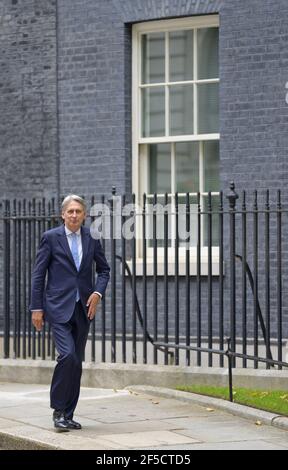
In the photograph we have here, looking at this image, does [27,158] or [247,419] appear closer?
[247,419]

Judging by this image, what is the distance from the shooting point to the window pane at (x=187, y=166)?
46.4ft

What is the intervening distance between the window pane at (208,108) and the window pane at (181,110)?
11cm

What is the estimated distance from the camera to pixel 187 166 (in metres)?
14.2

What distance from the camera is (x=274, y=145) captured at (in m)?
13.2

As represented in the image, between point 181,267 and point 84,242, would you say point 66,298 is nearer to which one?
point 84,242

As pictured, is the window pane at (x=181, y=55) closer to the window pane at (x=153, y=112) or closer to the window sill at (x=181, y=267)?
the window pane at (x=153, y=112)

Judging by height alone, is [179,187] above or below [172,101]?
below

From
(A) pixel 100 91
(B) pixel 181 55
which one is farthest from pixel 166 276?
(B) pixel 181 55

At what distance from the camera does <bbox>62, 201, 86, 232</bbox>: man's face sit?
31.6 feet

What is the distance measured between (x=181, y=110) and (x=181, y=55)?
0.65m
